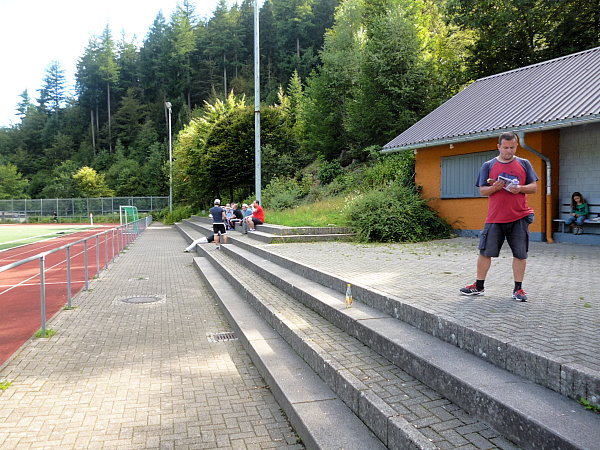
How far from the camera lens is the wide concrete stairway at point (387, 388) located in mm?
2475

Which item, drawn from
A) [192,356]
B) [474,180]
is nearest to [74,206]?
[474,180]

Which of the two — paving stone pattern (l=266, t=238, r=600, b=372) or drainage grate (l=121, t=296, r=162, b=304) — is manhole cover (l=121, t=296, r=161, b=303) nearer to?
drainage grate (l=121, t=296, r=162, b=304)

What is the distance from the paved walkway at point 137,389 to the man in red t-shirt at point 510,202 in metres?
2.77

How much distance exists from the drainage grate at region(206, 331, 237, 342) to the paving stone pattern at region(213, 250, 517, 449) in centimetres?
84

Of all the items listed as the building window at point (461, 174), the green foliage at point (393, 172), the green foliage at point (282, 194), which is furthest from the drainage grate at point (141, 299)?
the green foliage at point (282, 194)

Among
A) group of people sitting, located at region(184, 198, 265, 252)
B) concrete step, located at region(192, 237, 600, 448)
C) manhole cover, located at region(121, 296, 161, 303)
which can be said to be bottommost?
manhole cover, located at region(121, 296, 161, 303)

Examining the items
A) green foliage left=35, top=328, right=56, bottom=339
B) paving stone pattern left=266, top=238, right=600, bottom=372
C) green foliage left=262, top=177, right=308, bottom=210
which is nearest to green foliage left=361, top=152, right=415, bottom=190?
green foliage left=262, top=177, right=308, bottom=210

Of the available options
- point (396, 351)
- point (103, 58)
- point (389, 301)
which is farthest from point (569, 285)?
point (103, 58)

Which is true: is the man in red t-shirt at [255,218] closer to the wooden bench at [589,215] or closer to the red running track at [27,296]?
the red running track at [27,296]

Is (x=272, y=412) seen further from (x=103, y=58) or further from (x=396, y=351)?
(x=103, y=58)

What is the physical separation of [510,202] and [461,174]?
933 cm

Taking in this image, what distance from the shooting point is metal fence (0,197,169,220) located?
2159 inches

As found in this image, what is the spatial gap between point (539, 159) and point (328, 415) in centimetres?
1006

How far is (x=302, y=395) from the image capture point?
12.3 feet
